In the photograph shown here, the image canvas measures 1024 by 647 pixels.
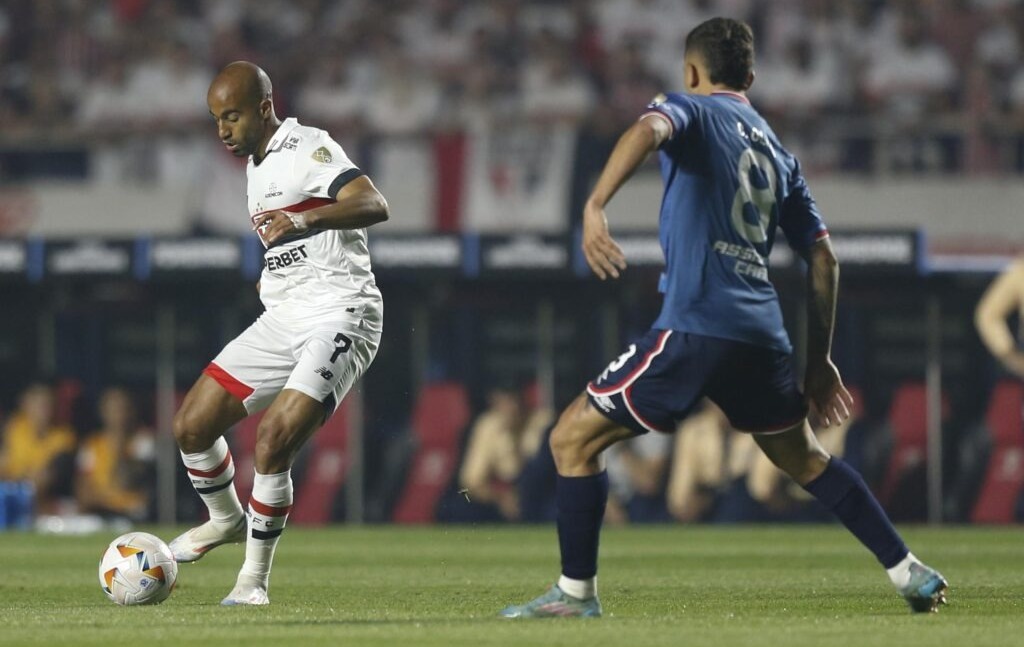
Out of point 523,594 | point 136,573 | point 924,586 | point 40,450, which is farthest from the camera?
point 40,450

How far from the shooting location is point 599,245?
6.23 meters

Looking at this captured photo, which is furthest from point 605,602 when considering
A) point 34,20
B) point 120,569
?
point 34,20

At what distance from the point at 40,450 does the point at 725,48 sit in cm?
1479

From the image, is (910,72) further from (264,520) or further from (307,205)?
(264,520)

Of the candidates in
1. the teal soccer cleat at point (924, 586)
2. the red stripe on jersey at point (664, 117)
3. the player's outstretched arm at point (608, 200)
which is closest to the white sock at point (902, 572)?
the teal soccer cleat at point (924, 586)

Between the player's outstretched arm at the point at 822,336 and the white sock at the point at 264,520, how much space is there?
2.26 metres

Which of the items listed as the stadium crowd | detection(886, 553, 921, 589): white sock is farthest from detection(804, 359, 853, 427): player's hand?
the stadium crowd

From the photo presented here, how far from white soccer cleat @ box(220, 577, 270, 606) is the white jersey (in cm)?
116

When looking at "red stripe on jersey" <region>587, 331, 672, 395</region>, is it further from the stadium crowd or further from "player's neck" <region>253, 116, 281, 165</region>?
the stadium crowd

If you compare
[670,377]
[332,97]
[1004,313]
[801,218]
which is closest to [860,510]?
[670,377]

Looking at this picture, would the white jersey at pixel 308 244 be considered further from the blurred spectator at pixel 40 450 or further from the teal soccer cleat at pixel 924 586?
the blurred spectator at pixel 40 450

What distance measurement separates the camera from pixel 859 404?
761 inches

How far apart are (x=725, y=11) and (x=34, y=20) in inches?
334

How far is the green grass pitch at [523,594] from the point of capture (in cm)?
659
